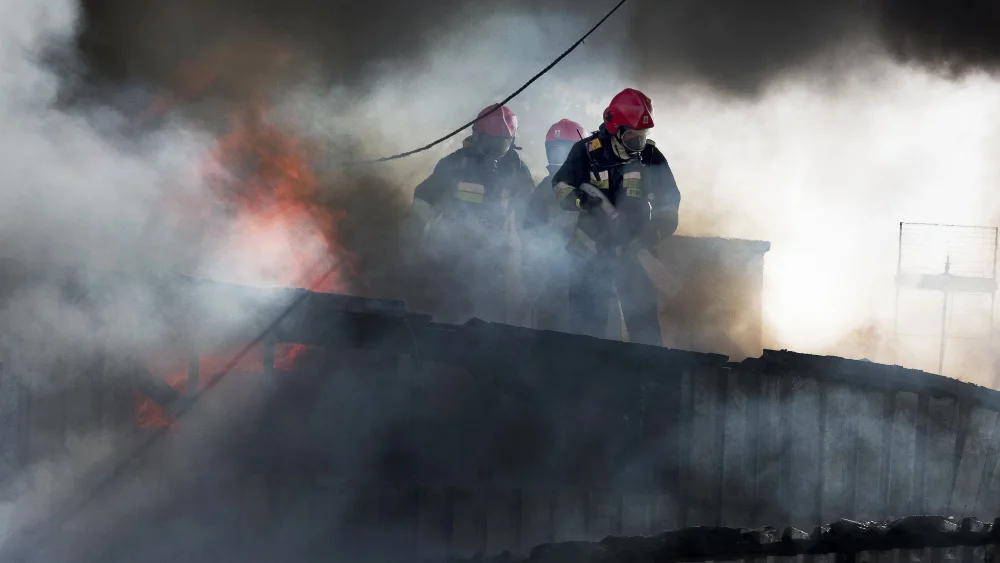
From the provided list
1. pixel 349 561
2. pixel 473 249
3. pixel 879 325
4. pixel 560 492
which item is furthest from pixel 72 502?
pixel 879 325

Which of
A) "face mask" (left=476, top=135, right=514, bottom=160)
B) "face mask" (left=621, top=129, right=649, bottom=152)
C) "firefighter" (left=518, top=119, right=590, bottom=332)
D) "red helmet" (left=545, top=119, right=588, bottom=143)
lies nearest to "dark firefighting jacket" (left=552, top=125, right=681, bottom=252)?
"face mask" (left=621, top=129, right=649, bottom=152)

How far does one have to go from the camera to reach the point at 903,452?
22.1ft

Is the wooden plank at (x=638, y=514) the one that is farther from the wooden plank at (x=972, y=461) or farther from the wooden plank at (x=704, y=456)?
the wooden plank at (x=972, y=461)

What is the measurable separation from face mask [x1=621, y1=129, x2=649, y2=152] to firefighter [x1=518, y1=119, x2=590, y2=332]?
98 cm

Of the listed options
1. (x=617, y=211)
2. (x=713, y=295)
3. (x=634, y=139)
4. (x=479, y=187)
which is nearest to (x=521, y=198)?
(x=479, y=187)

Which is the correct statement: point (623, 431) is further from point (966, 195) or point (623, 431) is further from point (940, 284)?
point (966, 195)

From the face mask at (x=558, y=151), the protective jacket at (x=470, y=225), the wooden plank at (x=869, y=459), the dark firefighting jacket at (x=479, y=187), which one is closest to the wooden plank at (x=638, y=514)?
the wooden plank at (x=869, y=459)

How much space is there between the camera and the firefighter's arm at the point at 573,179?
28.8 feet

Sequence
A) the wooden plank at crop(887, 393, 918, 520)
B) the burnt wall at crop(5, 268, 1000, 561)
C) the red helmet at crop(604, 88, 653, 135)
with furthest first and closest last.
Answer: the red helmet at crop(604, 88, 653, 135), the wooden plank at crop(887, 393, 918, 520), the burnt wall at crop(5, 268, 1000, 561)

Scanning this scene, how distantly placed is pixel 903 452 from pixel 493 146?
486cm

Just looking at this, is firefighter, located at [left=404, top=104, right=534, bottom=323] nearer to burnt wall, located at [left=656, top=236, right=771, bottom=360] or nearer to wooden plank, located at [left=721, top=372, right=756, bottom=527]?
burnt wall, located at [left=656, top=236, right=771, bottom=360]

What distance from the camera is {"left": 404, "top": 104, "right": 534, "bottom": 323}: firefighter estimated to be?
9.84 metres

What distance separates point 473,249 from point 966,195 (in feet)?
34.5

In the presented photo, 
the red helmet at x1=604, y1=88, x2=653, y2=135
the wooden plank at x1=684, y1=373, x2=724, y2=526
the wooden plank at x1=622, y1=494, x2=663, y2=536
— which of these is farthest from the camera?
the red helmet at x1=604, y1=88, x2=653, y2=135
